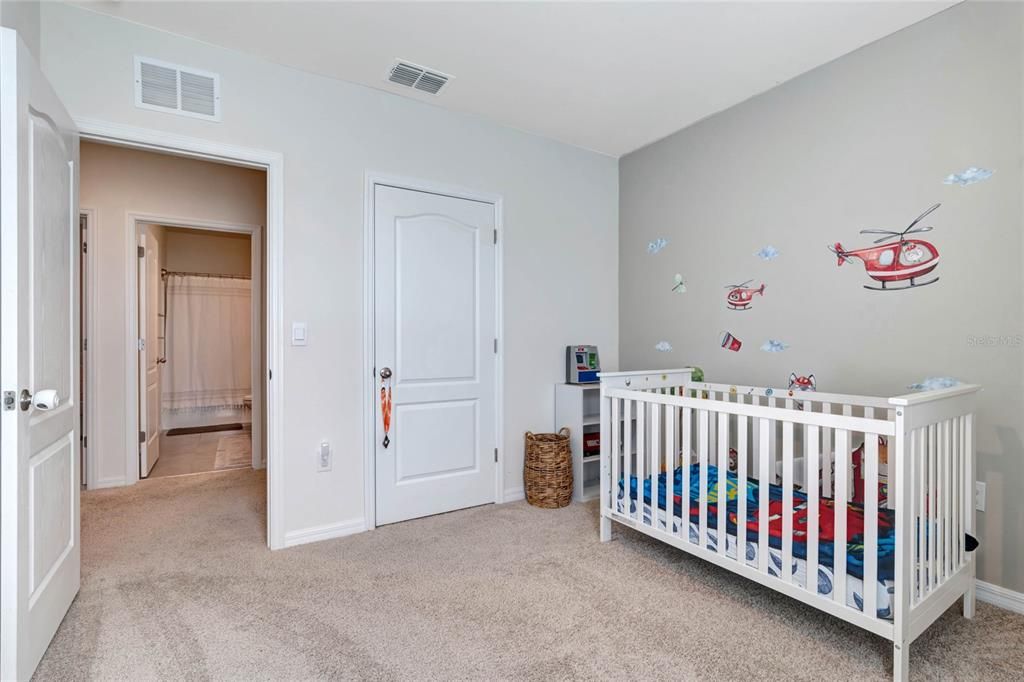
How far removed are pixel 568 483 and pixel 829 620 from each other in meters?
1.50

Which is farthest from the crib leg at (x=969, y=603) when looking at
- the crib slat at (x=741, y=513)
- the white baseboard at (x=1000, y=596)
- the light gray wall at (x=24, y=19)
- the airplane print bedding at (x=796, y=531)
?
the light gray wall at (x=24, y=19)

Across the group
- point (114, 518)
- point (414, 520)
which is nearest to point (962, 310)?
Result: point (414, 520)

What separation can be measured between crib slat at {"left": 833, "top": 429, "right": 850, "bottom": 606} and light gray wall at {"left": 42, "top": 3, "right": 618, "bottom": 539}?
1.88 meters

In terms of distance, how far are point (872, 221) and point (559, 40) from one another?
1.60 m

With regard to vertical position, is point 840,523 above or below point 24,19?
below

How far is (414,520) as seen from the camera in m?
2.81

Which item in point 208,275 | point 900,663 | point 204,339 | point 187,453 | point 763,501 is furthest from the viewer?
point 204,339

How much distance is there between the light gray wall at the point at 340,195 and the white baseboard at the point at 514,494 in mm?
13

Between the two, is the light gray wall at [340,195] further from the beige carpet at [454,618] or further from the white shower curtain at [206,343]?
the white shower curtain at [206,343]

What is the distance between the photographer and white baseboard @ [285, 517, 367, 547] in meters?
2.46

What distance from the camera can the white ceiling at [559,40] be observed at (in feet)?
6.66

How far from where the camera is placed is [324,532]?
255 cm

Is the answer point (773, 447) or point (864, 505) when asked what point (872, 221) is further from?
point (864, 505)

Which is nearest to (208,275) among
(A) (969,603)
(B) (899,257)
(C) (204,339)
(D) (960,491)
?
(C) (204,339)
